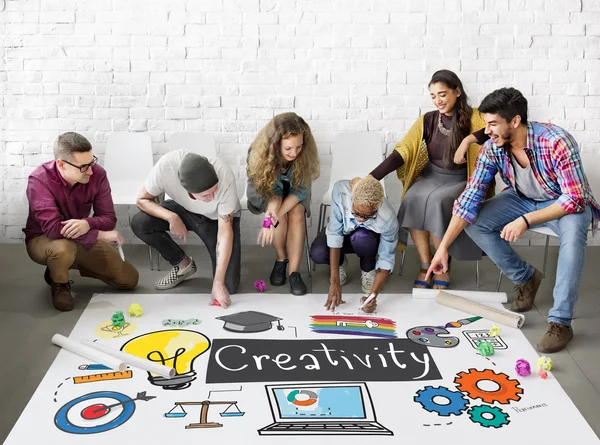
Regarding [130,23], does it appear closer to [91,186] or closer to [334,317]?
[91,186]

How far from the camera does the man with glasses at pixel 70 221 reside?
3449 millimetres

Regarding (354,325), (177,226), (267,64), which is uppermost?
→ (267,64)

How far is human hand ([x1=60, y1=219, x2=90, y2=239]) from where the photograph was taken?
3.46 metres

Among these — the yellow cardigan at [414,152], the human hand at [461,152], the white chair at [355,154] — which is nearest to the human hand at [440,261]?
the human hand at [461,152]

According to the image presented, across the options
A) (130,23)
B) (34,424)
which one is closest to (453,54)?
(130,23)

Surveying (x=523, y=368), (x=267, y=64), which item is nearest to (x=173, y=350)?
(x=523, y=368)

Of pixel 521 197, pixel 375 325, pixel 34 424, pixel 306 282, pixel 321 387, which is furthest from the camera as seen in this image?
pixel 306 282

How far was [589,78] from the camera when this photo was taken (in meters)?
4.51

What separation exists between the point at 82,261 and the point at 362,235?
4.84 feet

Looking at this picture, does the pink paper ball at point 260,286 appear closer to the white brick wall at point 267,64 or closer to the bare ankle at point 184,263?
the bare ankle at point 184,263

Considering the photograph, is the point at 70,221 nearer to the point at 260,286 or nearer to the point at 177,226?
the point at 177,226

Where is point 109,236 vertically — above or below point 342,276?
above

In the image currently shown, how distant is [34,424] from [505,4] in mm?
3607

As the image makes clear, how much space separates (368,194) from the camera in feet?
11.1
